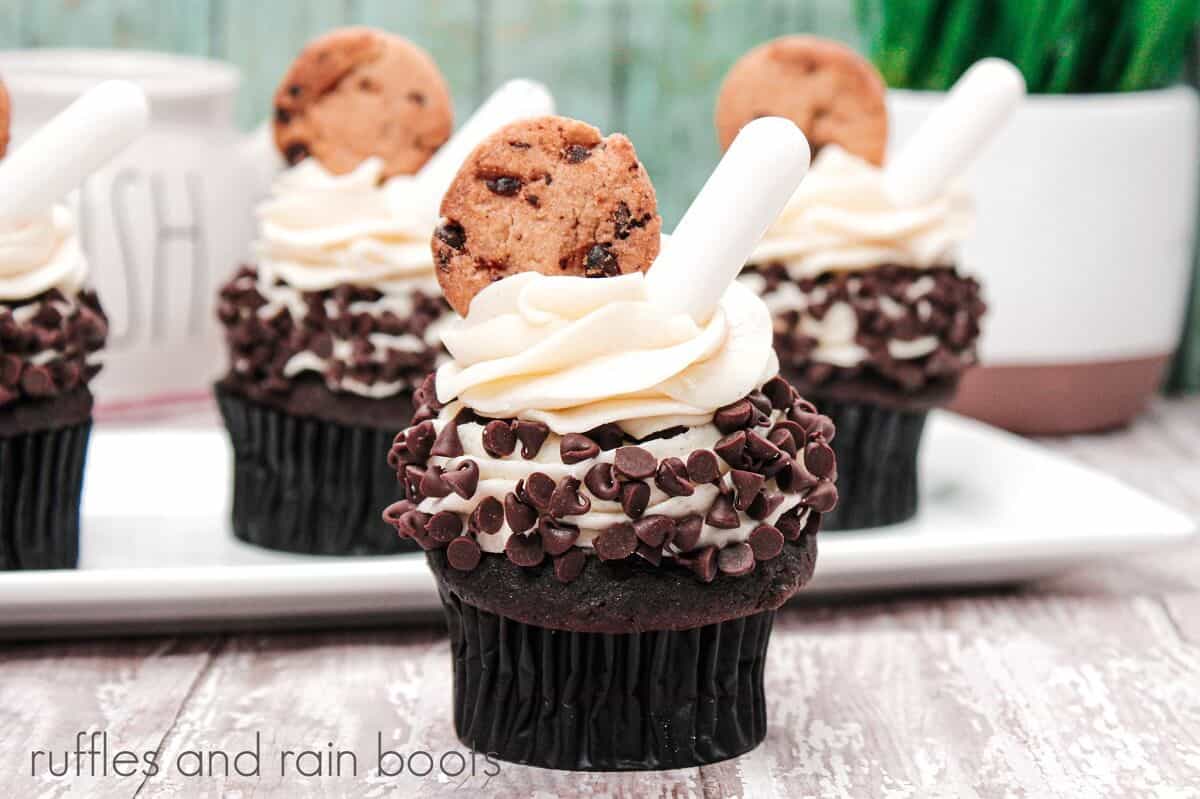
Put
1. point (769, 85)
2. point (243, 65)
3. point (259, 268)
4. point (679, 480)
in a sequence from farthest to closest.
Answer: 1. point (243, 65)
2. point (769, 85)
3. point (259, 268)
4. point (679, 480)

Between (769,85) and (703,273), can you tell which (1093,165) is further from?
(703,273)

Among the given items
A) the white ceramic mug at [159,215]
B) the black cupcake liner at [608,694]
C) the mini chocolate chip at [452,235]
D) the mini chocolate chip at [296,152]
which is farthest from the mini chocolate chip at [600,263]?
the white ceramic mug at [159,215]

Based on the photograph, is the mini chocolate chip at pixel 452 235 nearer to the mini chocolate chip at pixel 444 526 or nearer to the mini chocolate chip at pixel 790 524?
the mini chocolate chip at pixel 444 526

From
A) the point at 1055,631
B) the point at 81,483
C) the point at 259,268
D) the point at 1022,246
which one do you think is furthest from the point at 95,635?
the point at 1022,246

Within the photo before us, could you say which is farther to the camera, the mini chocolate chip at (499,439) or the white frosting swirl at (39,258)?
the white frosting swirl at (39,258)

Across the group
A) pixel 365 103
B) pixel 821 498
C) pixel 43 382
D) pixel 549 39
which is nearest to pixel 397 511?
pixel 821 498

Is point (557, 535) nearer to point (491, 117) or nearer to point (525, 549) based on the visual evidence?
point (525, 549)
